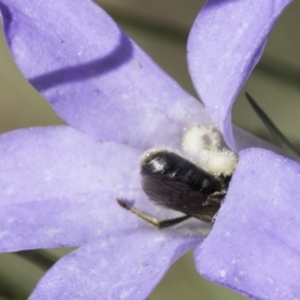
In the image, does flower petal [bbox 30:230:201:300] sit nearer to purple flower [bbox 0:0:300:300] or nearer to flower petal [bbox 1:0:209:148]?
purple flower [bbox 0:0:300:300]

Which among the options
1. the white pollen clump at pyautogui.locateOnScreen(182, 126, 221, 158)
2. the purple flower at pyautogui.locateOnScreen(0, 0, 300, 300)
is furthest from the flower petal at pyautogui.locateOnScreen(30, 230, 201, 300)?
the white pollen clump at pyautogui.locateOnScreen(182, 126, 221, 158)

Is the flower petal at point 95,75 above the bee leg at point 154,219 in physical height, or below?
above

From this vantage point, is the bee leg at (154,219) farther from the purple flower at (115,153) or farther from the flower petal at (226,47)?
the flower petal at (226,47)

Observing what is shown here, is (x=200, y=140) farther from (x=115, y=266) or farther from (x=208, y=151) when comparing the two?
(x=115, y=266)

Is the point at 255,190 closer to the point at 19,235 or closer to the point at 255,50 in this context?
the point at 255,50

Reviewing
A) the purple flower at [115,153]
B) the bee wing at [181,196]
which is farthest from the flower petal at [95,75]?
the bee wing at [181,196]

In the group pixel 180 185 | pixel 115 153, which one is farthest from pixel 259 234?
pixel 115 153

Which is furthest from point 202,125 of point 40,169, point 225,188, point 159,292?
point 159,292
